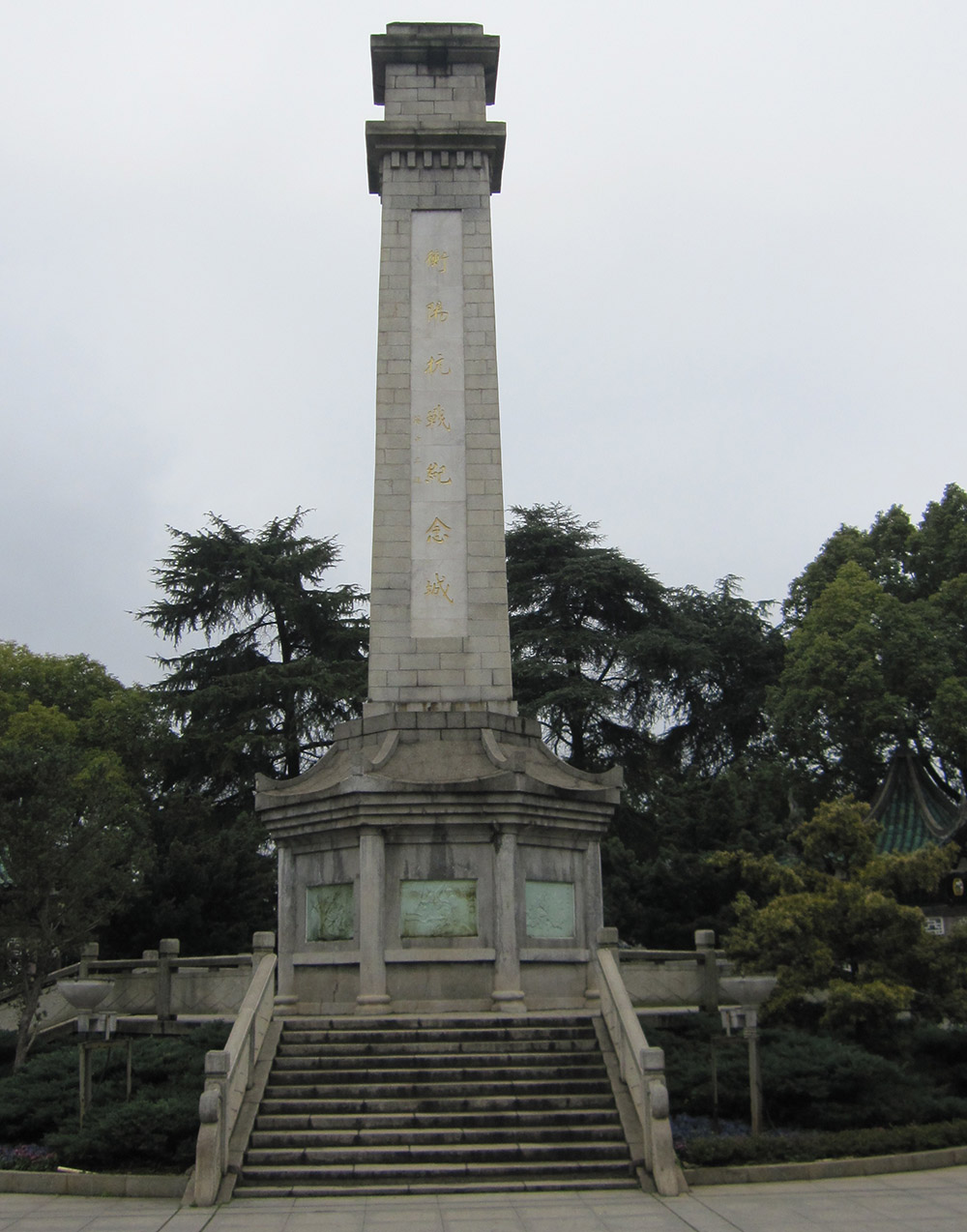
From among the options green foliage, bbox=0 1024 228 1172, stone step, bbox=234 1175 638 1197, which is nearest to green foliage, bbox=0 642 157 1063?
green foliage, bbox=0 1024 228 1172

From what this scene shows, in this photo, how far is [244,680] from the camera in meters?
30.1

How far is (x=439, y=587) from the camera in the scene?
51.0 ft

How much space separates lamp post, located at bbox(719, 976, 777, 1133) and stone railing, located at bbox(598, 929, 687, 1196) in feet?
3.23

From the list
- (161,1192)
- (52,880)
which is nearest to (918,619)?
(52,880)

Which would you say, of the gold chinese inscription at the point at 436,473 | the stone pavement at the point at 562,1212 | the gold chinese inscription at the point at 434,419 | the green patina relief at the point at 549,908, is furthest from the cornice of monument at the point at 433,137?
the stone pavement at the point at 562,1212

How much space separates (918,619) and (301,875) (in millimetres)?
19517

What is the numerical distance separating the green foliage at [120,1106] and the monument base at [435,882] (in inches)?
55.4

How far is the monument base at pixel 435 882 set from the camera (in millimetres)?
13320

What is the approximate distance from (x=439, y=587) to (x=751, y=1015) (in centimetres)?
648

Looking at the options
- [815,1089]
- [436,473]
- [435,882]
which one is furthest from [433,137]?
[815,1089]

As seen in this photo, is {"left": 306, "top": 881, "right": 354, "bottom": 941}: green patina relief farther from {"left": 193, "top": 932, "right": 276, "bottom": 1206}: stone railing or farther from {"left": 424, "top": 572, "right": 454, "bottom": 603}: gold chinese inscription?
{"left": 424, "top": 572, "right": 454, "bottom": 603}: gold chinese inscription

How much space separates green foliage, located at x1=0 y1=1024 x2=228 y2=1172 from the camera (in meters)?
11.1

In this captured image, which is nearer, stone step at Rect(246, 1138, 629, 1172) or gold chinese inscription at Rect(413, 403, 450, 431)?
stone step at Rect(246, 1138, 629, 1172)

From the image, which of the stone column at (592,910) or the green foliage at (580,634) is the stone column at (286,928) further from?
the green foliage at (580,634)
